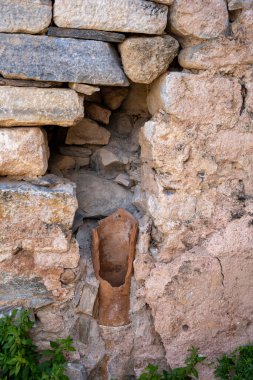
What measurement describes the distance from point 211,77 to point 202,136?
272 millimetres

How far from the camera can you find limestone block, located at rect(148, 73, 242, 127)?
2170mm

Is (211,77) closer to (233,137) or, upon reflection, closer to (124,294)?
(233,137)

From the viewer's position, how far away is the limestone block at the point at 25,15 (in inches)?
78.0

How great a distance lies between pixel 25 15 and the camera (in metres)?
1.99

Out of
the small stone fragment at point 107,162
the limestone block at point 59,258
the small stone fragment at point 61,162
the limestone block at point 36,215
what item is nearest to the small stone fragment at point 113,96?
the small stone fragment at point 107,162

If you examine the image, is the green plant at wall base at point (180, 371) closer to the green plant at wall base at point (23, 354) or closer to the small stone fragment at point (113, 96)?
the green plant at wall base at point (23, 354)

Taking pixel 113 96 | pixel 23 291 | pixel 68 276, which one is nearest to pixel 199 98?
pixel 113 96

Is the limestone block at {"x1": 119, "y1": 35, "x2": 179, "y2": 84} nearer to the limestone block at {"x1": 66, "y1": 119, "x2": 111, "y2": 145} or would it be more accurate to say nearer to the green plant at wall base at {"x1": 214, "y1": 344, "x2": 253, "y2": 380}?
the limestone block at {"x1": 66, "y1": 119, "x2": 111, "y2": 145}

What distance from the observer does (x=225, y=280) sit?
7.70 feet

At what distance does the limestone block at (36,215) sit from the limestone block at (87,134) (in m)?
0.38

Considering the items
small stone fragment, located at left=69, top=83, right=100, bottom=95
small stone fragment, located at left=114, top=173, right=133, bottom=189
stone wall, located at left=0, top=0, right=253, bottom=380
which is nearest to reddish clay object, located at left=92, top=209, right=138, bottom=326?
stone wall, located at left=0, top=0, right=253, bottom=380

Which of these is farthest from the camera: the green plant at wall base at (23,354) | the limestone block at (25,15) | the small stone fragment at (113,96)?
the small stone fragment at (113,96)

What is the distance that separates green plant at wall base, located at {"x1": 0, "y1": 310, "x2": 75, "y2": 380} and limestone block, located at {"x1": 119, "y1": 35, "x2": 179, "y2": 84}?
120 cm

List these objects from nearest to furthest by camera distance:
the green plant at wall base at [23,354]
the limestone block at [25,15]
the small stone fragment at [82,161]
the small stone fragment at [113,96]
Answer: the limestone block at [25,15], the green plant at wall base at [23,354], the small stone fragment at [113,96], the small stone fragment at [82,161]
